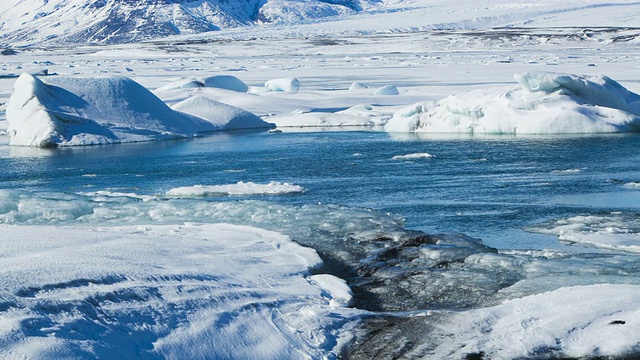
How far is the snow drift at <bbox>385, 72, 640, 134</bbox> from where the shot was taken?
13.1m

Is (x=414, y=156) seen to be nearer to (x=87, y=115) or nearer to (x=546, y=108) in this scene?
(x=546, y=108)

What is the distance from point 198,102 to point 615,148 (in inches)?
349

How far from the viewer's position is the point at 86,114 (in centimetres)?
1438

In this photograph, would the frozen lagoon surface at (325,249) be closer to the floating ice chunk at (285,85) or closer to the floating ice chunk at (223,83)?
the floating ice chunk at (223,83)

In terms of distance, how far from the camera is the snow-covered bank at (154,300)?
11.2 feet

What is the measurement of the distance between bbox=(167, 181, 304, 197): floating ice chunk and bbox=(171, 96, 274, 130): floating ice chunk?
7.92 meters

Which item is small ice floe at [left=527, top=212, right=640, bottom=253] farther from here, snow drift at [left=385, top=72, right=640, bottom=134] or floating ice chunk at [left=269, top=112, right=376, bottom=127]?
floating ice chunk at [left=269, top=112, right=376, bottom=127]

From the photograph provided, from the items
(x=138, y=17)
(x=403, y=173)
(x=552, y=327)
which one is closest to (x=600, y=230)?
(x=552, y=327)

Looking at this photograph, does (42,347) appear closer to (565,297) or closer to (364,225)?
(565,297)

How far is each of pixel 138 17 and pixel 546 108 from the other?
109490 millimetres

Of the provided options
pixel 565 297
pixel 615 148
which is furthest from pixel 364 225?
pixel 615 148

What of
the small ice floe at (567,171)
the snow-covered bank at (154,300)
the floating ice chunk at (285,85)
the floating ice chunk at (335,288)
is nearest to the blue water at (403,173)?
the small ice floe at (567,171)

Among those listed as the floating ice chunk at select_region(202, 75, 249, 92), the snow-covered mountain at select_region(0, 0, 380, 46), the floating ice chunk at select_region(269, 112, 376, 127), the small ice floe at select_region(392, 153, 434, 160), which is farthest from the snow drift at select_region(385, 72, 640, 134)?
the snow-covered mountain at select_region(0, 0, 380, 46)

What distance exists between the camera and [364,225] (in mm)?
6406
